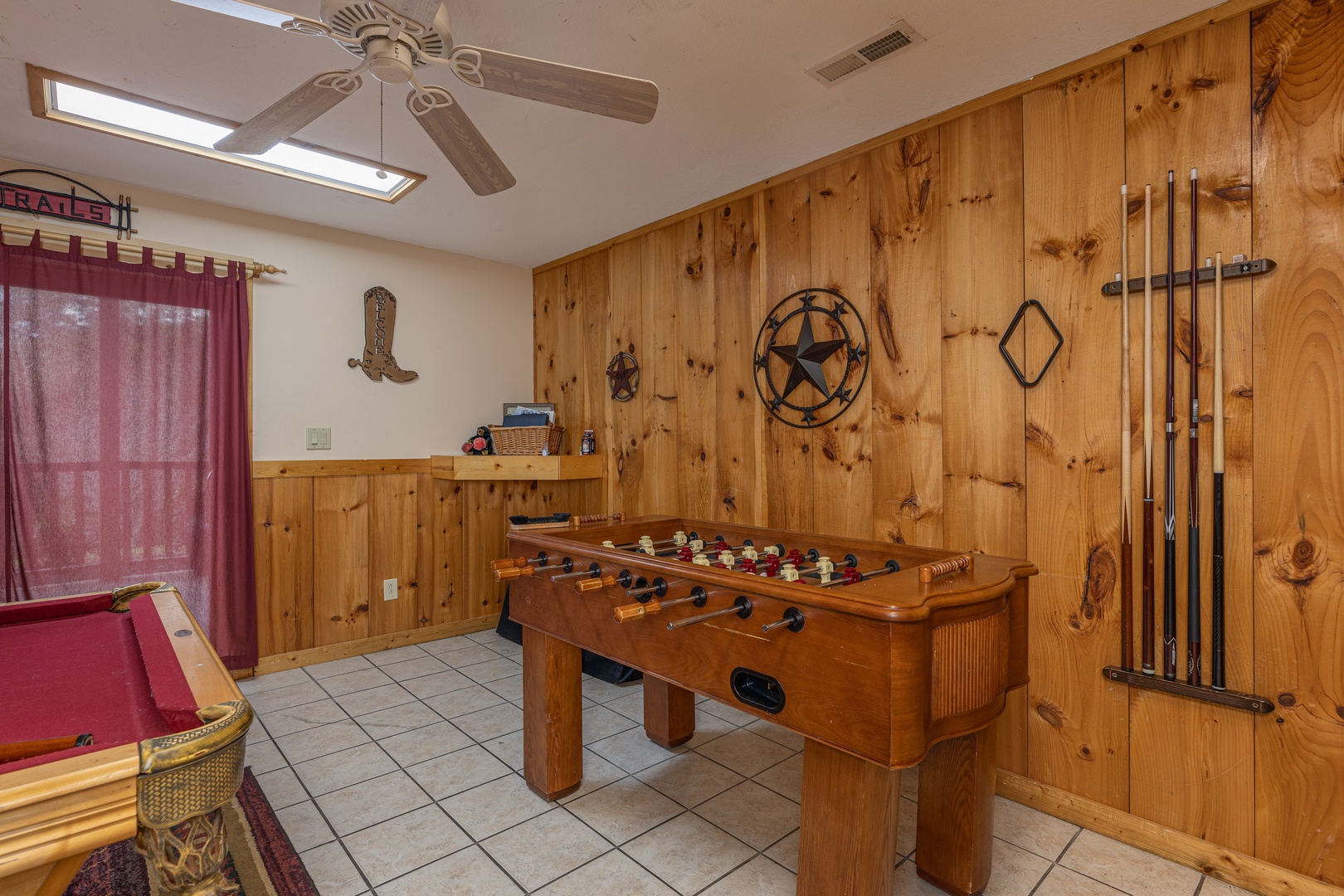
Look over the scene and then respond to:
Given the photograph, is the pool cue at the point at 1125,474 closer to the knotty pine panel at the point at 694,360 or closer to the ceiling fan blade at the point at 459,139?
the knotty pine panel at the point at 694,360

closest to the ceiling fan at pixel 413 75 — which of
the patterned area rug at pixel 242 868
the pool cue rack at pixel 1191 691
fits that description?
the patterned area rug at pixel 242 868

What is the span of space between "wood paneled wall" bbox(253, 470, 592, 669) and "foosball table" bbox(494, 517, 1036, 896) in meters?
1.99

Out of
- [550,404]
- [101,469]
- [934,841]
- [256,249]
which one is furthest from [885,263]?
[101,469]

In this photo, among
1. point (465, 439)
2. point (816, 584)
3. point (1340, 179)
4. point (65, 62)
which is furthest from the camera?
point (465, 439)

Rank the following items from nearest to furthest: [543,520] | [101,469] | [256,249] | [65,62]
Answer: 1. [65,62]
2. [101,469]
3. [256,249]
4. [543,520]

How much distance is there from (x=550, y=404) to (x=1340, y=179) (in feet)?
12.0

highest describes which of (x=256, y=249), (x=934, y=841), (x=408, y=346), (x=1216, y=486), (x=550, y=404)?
(x=256, y=249)

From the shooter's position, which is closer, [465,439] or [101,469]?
[101,469]

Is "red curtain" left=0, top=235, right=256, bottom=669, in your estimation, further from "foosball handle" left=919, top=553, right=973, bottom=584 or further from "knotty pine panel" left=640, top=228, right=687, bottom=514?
"foosball handle" left=919, top=553, right=973, bottom=584

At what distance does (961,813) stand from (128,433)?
12.0ft

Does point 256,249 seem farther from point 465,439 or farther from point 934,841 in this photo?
point 934,841

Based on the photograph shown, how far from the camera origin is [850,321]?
270cm

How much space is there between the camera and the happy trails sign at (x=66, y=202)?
9.07 ft

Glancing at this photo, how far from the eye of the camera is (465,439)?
4254mm
